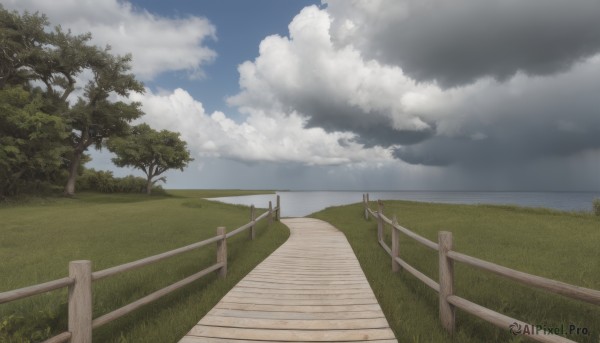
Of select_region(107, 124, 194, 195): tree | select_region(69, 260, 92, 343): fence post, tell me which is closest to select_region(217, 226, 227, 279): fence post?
select_region(69, 260, 92, 343): fence post

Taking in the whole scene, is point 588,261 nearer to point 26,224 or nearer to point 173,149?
point 26,224

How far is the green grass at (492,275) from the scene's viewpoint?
17.4 feet

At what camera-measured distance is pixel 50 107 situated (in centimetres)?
3603

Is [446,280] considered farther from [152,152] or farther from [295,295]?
[152,152]

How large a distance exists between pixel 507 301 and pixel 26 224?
21.8 metres

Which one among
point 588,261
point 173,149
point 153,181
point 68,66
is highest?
point 68,66

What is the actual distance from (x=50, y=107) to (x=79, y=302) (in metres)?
40.4

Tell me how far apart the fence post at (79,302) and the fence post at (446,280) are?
4.74m

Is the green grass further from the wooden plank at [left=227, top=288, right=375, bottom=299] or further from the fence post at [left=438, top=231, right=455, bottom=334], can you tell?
the wooden plank at [left=227, top=288, right=375, bottom=299]

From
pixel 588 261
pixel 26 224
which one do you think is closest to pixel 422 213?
pixel 588 261

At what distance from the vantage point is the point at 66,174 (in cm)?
4316

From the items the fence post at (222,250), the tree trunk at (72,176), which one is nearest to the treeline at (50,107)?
the tree trunk at (72,176)

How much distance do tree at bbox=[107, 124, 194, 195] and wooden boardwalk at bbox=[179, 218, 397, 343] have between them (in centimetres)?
4438

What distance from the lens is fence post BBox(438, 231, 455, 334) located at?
509 centimetres
